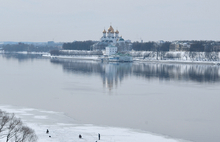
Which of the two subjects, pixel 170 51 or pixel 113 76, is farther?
pixel 170 51

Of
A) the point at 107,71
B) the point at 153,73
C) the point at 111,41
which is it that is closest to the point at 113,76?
the point at 153,73

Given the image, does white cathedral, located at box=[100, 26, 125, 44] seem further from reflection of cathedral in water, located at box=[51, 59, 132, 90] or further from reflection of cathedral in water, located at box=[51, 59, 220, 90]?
reflection of cathedral in water, located at box=[51, 59, 220, 90]

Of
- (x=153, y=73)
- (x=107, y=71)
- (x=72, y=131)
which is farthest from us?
(x=107, y=71)

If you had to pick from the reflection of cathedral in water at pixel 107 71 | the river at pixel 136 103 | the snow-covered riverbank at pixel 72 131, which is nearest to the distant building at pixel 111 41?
the reflection of cathedral in water at pixel 107 71

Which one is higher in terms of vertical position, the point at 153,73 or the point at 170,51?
the point at 170,51

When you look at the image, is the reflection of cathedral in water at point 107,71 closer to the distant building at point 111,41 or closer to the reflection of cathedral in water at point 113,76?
the reflection of cathedral in water at point 113,76

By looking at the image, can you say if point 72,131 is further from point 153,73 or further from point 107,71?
point 107,71

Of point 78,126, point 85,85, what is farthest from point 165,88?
point 78,126

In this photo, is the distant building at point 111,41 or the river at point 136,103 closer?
the river at point 136,103
